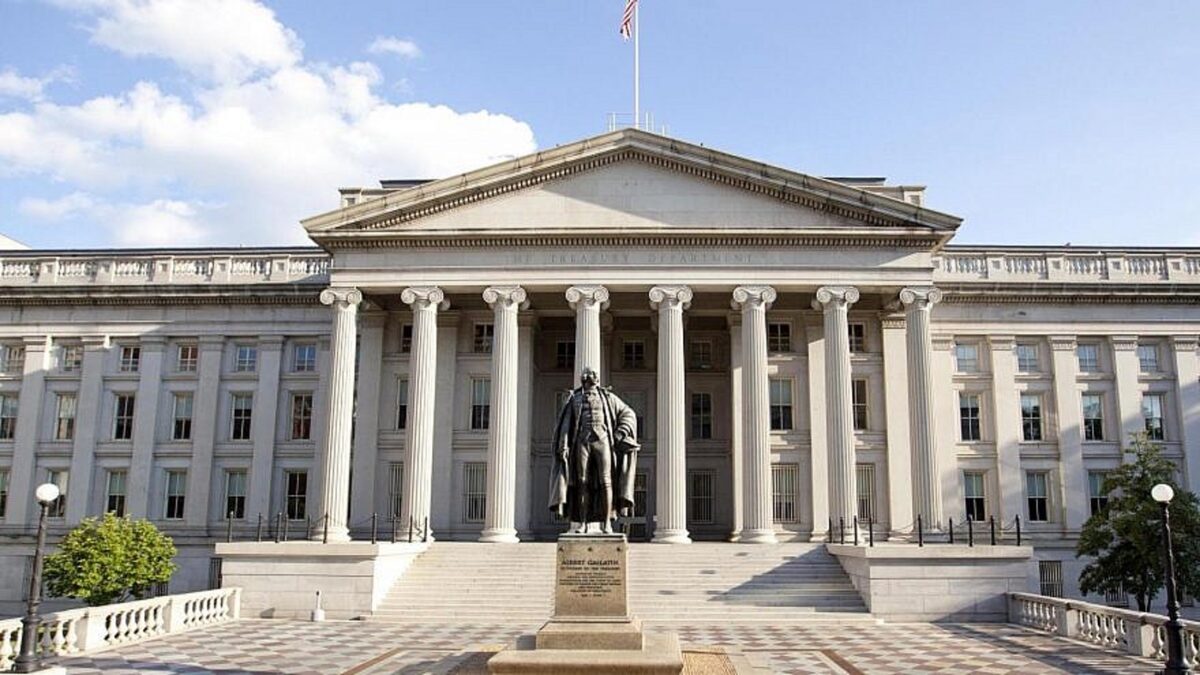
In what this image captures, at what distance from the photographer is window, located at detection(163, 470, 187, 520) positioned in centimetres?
4203

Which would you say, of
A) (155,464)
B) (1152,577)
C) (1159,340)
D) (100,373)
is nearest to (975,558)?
(1152,577)

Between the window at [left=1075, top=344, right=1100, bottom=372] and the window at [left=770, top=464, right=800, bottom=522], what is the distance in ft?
43.5

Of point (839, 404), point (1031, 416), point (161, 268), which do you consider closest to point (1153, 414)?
point (1031, 416)

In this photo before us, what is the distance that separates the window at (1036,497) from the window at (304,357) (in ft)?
99.5

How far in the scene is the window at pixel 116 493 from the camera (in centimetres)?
4219

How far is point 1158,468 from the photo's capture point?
1251 inches

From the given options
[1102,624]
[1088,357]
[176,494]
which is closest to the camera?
[1102,624]

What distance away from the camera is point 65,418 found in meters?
42.9

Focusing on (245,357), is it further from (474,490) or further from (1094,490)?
(1094,490)

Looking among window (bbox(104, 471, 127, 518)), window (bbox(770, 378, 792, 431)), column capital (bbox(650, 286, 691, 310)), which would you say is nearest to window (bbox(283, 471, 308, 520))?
window (bbox(104, 471, 127, 518))

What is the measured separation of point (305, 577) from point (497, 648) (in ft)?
37.3

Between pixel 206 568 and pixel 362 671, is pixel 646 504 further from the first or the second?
pixel 362 671

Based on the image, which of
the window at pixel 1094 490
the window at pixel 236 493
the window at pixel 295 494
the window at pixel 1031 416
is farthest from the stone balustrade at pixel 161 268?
the window at pixel 1094 490

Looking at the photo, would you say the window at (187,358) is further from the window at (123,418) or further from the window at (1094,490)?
the window at (1094,490)
